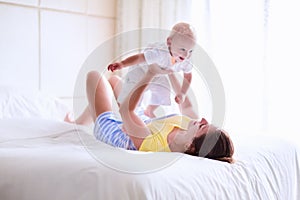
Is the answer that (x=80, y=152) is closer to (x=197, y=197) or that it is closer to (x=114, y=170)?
(x=114, y=170)

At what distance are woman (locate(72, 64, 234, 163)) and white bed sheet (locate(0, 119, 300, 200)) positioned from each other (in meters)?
0.10

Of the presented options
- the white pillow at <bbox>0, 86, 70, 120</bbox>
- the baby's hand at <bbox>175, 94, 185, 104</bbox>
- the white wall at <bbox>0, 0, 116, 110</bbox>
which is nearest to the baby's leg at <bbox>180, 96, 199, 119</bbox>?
the baby's hand at <bbox>175, 94, 185, 104</bbox>

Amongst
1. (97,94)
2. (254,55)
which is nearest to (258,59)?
(254,55)

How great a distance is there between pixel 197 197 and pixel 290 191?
62 cm

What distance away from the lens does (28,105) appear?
90.4 inches

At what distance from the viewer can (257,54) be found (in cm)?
247

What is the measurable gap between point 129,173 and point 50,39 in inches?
73.4

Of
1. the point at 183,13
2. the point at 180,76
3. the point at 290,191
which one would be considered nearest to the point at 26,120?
the point at 180,76

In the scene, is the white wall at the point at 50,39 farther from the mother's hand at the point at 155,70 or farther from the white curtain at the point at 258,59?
the mother's hand at the point at 155,70

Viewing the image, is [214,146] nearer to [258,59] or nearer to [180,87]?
[180,87]

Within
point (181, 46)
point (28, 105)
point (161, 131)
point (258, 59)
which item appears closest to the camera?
point (161, 131)

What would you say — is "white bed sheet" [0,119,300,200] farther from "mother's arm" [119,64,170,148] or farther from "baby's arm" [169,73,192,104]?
"baby's arm" [169,73,192,104]

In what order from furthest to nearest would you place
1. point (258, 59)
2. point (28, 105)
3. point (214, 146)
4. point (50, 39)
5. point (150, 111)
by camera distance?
point (50, 39), point (258, 59), point (28, 105), point (150, 111), point (214, 146)

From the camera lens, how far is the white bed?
1.08 meters
